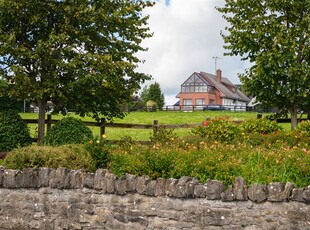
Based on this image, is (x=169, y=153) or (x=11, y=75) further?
(x=11, y=75)

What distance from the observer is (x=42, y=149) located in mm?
11172

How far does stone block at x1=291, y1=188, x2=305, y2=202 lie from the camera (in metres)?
8.02

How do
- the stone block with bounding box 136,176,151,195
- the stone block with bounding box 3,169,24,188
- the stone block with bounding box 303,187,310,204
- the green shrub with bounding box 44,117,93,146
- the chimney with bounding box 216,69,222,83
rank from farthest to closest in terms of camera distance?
the chimney with bounding box 216,69,222,83 → the green shrub with bounding box 44,117,93,146 → the stone block with bounding box 3,169,24,188 → the stone block with bounding box 136,176,151,195 → the stone block with bounding box 303,187,310,204

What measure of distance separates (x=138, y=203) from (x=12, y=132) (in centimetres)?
1186

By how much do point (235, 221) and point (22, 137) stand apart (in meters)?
13.4

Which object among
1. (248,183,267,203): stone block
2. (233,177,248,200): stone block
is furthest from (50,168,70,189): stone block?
(248,183,267,203): stone block

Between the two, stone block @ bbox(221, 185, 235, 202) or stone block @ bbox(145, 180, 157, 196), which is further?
stone block @ bbox(145, 180, 157, 196)

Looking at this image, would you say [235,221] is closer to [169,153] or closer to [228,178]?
[228,178]

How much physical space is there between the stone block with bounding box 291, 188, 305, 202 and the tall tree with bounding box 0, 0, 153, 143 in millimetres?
12191

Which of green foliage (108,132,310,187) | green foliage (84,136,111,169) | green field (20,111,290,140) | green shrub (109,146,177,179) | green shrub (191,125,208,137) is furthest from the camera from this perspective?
green field (20,111,290,140)

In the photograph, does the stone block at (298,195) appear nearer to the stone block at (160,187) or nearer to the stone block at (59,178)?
the stone block at (160,187)

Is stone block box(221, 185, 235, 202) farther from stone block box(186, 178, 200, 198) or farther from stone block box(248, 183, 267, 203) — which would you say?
stone block box(186, 178, 200, 198)

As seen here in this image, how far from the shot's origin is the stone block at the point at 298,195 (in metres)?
8.02

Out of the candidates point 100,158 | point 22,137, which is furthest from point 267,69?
point 100,158
